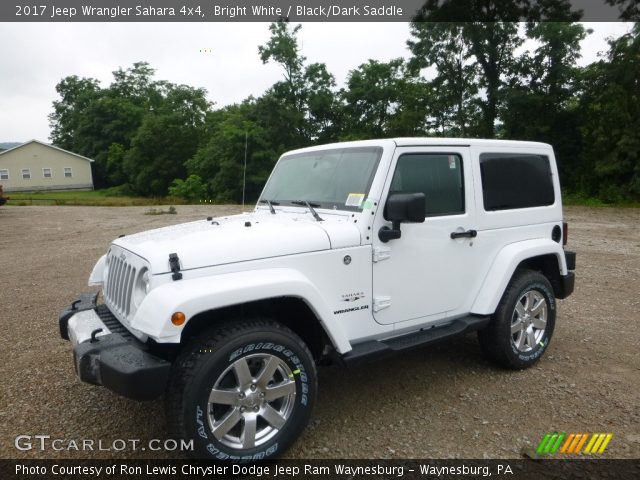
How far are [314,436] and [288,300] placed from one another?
0.98 metres

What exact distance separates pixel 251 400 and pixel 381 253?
1.30m

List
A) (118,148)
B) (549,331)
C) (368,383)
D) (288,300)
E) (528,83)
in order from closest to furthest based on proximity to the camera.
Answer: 1. (288,300)
2. (368,383)
3. (549,331)
4. (528,83)
5. (118,148)

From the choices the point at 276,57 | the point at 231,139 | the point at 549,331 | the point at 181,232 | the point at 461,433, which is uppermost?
the point at 276,57

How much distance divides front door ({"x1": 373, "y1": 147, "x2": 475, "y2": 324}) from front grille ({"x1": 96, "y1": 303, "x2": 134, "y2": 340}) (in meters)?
1.68

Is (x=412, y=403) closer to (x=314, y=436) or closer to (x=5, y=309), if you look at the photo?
(x=314, y=436)

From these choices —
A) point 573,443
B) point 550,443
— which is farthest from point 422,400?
point 573,443

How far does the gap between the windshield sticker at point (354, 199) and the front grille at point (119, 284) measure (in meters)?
1.52

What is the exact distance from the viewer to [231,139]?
3872 centimetres

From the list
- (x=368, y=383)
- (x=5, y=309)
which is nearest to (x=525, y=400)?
(x=368, y=383)

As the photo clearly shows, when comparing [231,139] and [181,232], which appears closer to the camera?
[181,232]

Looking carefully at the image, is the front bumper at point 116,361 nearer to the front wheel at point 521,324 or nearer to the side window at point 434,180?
the side window at point 434,180

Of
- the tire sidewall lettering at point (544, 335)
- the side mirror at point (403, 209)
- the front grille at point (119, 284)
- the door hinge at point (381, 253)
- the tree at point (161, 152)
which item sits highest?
the tree at point (161, 152)

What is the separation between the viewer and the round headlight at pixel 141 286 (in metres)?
2.79

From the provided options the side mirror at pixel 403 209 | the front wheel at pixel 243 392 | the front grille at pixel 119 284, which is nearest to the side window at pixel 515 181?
the side mirror at pixel 403 209
